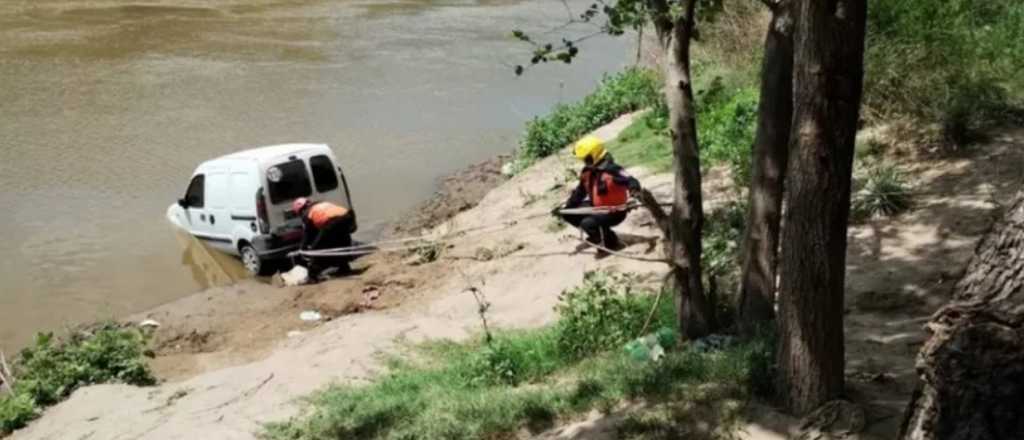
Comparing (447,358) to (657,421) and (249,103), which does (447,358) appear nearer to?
(657,421)

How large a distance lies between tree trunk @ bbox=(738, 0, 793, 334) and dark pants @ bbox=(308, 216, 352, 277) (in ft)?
25.4

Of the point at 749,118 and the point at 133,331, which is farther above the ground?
the point at 749,118

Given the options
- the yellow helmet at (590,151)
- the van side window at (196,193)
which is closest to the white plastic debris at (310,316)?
the van side window at (196,193)

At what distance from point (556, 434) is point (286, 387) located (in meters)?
3.81

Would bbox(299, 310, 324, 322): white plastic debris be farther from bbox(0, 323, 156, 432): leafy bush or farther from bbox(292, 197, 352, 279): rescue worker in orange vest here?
bbox(0, 323, 156, 432): leafy bush

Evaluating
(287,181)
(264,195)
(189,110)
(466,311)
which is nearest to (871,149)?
(466,311)

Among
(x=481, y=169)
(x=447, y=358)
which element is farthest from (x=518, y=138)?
(x=447, y=358)

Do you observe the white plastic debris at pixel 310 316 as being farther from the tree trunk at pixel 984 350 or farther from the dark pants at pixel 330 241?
the tree trunk at pixel 984 350

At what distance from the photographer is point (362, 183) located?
19.1 metres

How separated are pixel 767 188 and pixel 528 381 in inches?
87.7

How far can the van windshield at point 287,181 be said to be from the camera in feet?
46.0

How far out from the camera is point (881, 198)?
9.65m

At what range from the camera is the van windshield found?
14.0m

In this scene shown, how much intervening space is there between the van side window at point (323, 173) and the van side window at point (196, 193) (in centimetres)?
192
